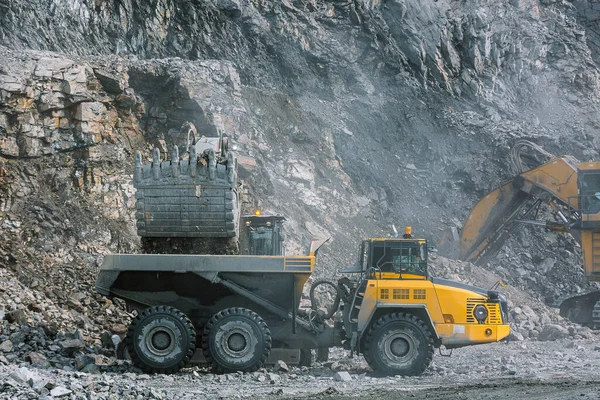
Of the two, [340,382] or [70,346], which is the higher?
[70,346]

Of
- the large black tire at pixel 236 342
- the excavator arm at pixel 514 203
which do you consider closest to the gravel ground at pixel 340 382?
the large black tire at pixel 236 342

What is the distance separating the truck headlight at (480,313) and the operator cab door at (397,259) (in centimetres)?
Answer: 82

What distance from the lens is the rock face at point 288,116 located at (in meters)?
16.8

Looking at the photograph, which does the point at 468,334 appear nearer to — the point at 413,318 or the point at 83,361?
the point at 413,318

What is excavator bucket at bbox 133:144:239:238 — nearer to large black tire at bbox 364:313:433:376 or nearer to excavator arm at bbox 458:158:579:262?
large black tire at bbox 364:313:433:376

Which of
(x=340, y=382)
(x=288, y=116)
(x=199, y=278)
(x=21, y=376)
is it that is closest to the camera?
(x=21, y=376)

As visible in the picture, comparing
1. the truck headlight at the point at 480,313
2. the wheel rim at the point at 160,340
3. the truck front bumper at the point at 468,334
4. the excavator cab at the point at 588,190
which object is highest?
the excavator cab at the point at 588,190

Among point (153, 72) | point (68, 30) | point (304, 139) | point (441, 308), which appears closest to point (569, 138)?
point (304, 139)

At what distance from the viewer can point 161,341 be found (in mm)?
10609

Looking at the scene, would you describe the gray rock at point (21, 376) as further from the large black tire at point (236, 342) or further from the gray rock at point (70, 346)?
the gray rock at point (70, 346)

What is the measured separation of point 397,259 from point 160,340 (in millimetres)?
3387

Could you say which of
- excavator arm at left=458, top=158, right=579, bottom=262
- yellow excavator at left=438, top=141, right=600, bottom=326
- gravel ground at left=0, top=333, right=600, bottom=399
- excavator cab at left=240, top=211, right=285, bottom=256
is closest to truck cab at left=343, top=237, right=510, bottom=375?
gravel ground at left=0, top=333, right=600, bottom=399

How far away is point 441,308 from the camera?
10.7 meters

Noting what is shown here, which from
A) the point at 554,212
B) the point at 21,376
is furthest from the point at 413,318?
the point at 554,212
